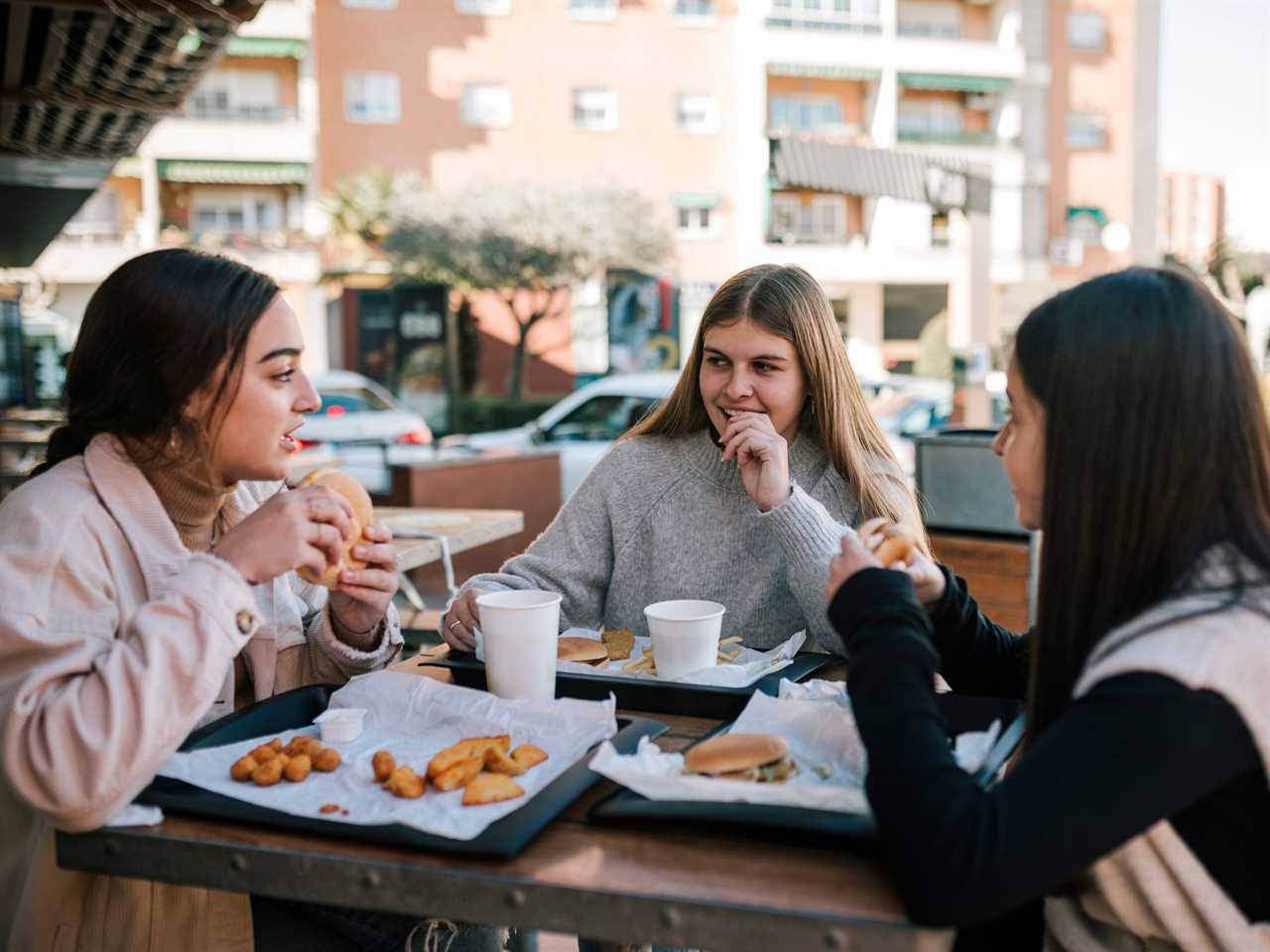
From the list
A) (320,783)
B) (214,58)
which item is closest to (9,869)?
(320,783)

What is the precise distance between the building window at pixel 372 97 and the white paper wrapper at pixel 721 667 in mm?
29377

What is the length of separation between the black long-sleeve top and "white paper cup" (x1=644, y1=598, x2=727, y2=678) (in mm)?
651

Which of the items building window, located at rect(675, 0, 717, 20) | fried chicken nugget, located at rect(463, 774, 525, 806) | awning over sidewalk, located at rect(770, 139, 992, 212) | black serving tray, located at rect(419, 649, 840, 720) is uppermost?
building window, located at rect(675, 0, 717, 20)

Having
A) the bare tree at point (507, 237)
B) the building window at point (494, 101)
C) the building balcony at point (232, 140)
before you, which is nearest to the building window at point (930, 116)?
the bare tree at point (507, 237)

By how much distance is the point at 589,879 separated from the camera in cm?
119

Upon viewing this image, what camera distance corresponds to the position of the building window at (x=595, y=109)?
30125 mm

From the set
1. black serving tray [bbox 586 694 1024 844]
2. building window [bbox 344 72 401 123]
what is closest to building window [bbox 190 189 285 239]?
building window [bbox 344 72 401 123]

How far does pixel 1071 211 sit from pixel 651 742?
120 ft

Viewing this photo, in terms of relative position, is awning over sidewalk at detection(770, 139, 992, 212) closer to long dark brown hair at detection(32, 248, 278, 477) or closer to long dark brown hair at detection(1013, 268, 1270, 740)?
long dark brown hair at detection(32, 248, 278, 477)

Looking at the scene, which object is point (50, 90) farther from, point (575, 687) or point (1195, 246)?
point (1195, 246)

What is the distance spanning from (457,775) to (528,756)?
0.13 metres

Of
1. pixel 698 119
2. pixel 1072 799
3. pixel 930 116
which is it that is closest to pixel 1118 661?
pixel 1072 799

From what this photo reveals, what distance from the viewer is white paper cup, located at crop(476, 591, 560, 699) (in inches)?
69.9

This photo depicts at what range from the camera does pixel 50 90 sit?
5117mm
